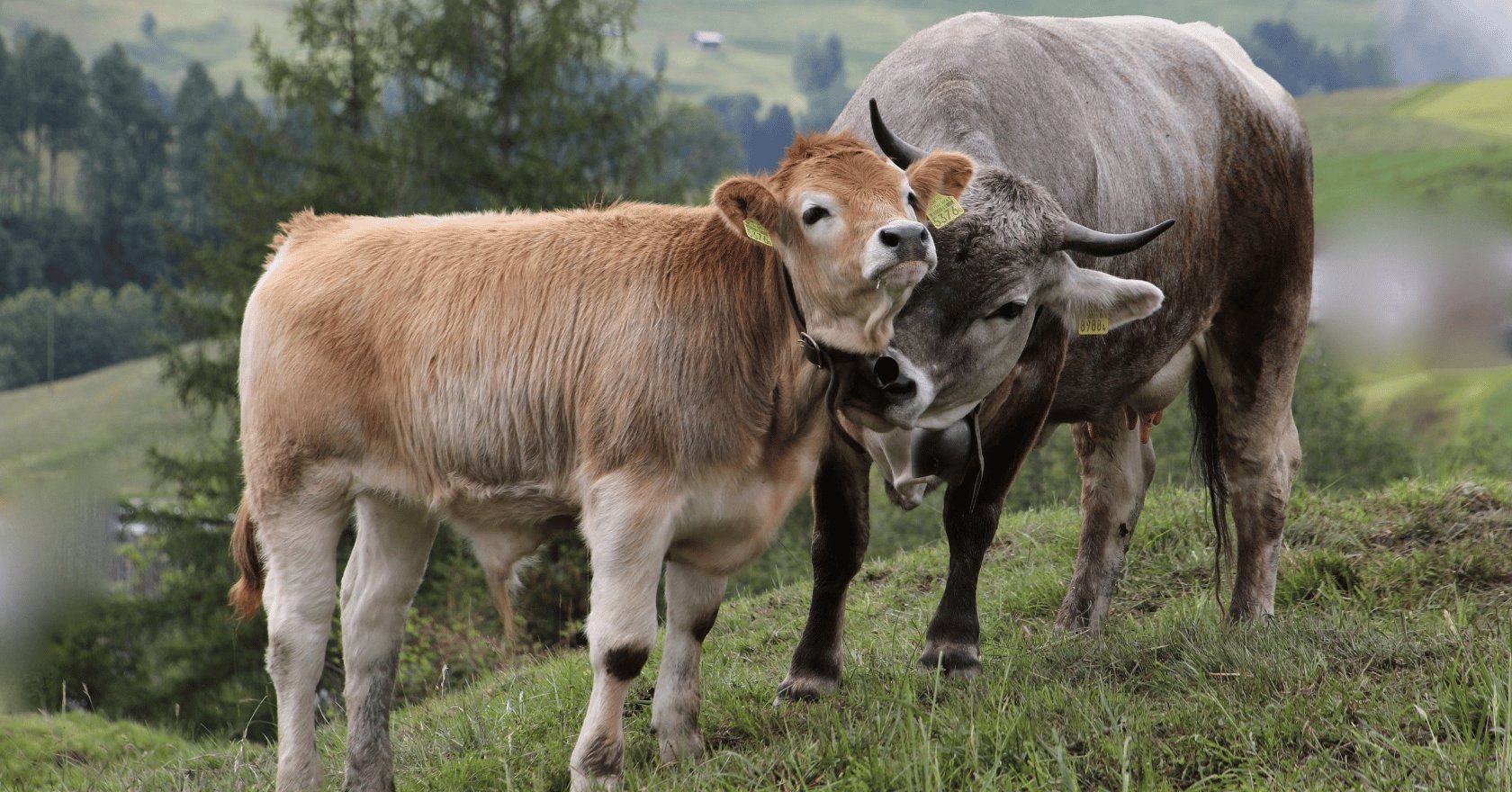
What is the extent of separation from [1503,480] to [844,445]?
16.0 ft

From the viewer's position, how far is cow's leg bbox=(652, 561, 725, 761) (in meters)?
4.63

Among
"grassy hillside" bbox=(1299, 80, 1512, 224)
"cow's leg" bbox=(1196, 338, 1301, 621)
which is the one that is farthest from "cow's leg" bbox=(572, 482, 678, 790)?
"grassy hillside" bbox=(1299, 80, 1512, 224)

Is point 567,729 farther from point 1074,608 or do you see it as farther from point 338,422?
point 1074,608

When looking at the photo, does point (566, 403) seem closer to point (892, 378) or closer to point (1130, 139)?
point (892, 378)

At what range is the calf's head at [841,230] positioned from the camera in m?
3.83

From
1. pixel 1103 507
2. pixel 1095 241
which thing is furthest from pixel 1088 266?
pixel 1103 507

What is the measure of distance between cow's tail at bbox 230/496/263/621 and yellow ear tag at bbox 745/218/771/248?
2.34m

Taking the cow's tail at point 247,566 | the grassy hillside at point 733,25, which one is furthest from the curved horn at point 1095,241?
the grassy hillside at point 733,25

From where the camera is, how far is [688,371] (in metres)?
4.26

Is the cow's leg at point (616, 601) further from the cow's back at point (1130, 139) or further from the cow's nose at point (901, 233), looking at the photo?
the cow's back at point (1130, 139)

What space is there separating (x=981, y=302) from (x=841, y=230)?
88 cm

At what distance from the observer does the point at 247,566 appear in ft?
17.0

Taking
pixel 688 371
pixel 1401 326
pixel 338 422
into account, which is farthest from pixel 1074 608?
pixel 1401 326

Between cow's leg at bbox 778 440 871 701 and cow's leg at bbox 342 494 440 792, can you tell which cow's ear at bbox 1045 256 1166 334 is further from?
cow's leg at bbox 342 494 440 792
